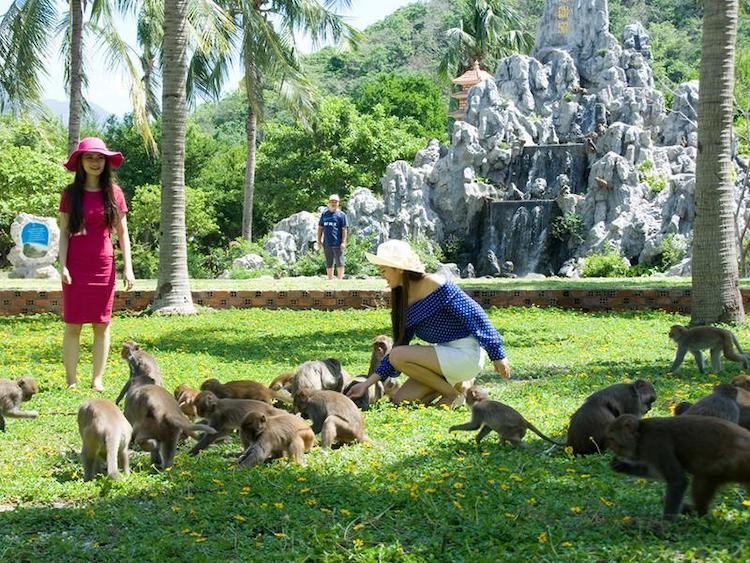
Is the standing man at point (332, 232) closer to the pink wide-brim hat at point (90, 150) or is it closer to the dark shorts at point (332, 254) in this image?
the dark shorts at point (332, 254)

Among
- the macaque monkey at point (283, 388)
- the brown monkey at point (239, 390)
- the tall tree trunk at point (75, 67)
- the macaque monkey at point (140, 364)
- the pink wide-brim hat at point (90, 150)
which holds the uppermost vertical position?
the tall tree trunk at point (75, 67)

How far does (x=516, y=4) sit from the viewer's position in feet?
265

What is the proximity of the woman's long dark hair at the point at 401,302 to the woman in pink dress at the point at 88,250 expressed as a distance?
2.83 meters

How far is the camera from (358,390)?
8367 mm

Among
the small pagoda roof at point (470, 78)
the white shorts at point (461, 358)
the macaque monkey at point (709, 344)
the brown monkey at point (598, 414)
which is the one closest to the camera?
the brown monkey at point (598, 414)

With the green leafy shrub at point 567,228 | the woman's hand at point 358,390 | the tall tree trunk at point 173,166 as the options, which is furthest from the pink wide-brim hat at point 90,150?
the green leafy shrub at point 567,228

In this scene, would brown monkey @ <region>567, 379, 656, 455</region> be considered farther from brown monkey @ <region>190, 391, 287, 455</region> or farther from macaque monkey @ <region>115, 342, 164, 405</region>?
macaque monkey @ <region>115, 342, 164, 405</region>

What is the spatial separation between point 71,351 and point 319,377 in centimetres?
274

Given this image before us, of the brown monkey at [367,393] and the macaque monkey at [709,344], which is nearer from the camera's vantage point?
the brown monkey at [367,393]

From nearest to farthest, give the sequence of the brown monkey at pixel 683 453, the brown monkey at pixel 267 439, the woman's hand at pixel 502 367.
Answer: the brown monkey at pixel 683 453, the brown monkey at pixel 267 439, the woman's hand at pixel 502 367

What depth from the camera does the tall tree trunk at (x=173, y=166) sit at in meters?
16.7

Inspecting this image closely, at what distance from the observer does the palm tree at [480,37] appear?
2039 inches

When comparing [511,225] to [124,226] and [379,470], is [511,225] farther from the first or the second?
[379,470]

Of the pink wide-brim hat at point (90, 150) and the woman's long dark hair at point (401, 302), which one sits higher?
the pink wide-brim hat at point (90, 150)
